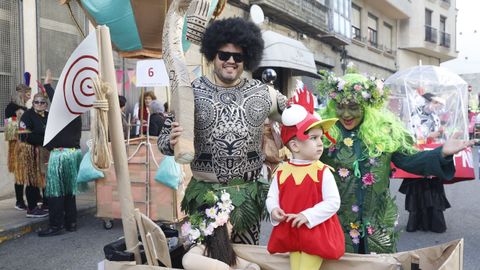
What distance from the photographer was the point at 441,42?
2852cm

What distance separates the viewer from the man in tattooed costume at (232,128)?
2.36 m

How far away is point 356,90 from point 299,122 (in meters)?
0.73

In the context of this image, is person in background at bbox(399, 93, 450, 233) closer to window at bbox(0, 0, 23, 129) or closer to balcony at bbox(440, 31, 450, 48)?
window at bbox(0, 0, 23, 129)

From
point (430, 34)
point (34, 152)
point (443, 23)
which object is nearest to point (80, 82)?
Answer: point (34, 152)

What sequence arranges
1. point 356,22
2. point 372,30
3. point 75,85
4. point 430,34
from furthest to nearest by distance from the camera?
point 430,34, point 372,30, point 356,22, point 75,85

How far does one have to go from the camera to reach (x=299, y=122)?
2176 millimetres

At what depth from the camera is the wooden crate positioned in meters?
5.39

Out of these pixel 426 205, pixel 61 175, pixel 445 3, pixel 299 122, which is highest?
pixel 445 3

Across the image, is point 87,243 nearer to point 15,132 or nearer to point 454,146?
point 15,132

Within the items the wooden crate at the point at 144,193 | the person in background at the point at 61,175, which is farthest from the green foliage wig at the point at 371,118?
the person in background at the point at 61,175

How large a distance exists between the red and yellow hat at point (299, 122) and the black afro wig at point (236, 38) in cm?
A: 42

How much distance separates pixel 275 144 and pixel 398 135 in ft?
2.47

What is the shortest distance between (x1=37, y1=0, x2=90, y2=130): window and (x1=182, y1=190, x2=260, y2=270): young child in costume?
633 cm

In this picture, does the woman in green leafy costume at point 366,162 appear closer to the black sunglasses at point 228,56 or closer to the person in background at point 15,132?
the black sunglasses at point 228,56
